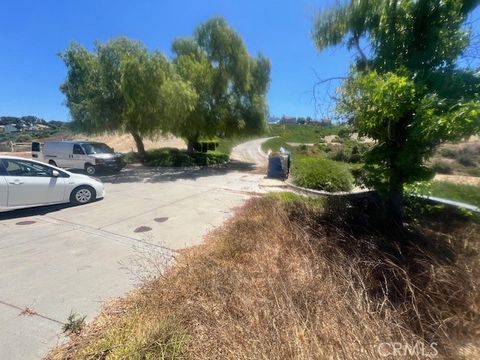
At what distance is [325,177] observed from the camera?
10.9m

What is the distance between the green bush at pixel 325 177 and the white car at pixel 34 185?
8.16 metres

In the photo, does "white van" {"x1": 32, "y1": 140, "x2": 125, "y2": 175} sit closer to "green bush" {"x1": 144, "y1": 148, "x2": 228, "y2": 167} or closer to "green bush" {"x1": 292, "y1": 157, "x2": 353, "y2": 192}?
"green bush" {"x1": 144, "y1": 148, "x2": 228, "y2": 167}

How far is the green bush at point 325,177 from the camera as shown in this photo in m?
10.8

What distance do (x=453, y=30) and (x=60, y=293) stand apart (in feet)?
26.1

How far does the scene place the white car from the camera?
6.77 meters

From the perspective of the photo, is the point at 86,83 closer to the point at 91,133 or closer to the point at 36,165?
the point at 91,133

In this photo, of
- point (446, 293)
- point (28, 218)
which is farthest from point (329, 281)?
point (28, 218)

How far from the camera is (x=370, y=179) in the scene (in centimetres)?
577

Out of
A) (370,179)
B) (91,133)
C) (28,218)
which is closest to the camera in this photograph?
(370,179)

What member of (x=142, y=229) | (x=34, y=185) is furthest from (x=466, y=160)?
(x=34, y=185)

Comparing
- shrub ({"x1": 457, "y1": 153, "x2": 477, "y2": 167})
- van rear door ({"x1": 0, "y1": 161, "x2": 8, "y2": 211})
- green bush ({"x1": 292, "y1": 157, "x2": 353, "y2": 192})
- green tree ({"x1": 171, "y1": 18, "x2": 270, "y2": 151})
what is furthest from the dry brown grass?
green tree ({"x1": 171, "y1": 18, "x2": 270, "y2": 151})

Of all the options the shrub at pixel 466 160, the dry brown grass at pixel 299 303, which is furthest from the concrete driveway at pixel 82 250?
the shrub at pixel 466 160

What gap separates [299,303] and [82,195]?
778 cm

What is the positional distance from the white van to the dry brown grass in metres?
11.5
